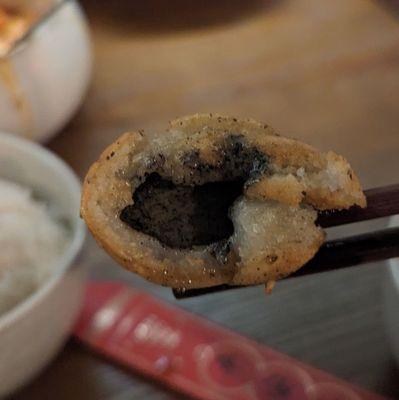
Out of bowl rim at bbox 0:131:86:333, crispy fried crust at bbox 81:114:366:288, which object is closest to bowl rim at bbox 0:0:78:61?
bowl rim at bbox 0:131:86:333

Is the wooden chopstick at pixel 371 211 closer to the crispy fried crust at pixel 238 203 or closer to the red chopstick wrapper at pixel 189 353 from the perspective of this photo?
the crispy fried crust at pixel 238 203

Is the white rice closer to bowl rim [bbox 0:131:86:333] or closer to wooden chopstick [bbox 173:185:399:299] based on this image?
bowl rim [bbox 0:131:86:333]

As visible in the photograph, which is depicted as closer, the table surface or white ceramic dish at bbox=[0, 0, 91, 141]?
the table surface

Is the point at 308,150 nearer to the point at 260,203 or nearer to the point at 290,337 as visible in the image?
the point at 260,203

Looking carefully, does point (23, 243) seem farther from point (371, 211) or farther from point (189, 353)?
point (371, 211)

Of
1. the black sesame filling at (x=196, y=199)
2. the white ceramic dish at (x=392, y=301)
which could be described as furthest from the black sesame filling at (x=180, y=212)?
the white ceramic dish at (x=392, y=301)

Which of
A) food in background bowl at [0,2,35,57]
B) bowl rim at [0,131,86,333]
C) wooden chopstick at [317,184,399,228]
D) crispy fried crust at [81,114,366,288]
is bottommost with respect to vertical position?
bowl rim at [0,131,86,333]

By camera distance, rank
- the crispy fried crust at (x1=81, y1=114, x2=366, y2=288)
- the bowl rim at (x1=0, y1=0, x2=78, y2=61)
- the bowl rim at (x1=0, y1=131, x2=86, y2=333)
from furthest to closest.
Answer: the bowl rim at (x1=0, y1=0, x2=78, y2=61) → the bowl rim at (x1=0, y1=131, x2=86, y2=333) → the crispy fried crust at (x1=81, y1=114, x2=366, y2=288)
